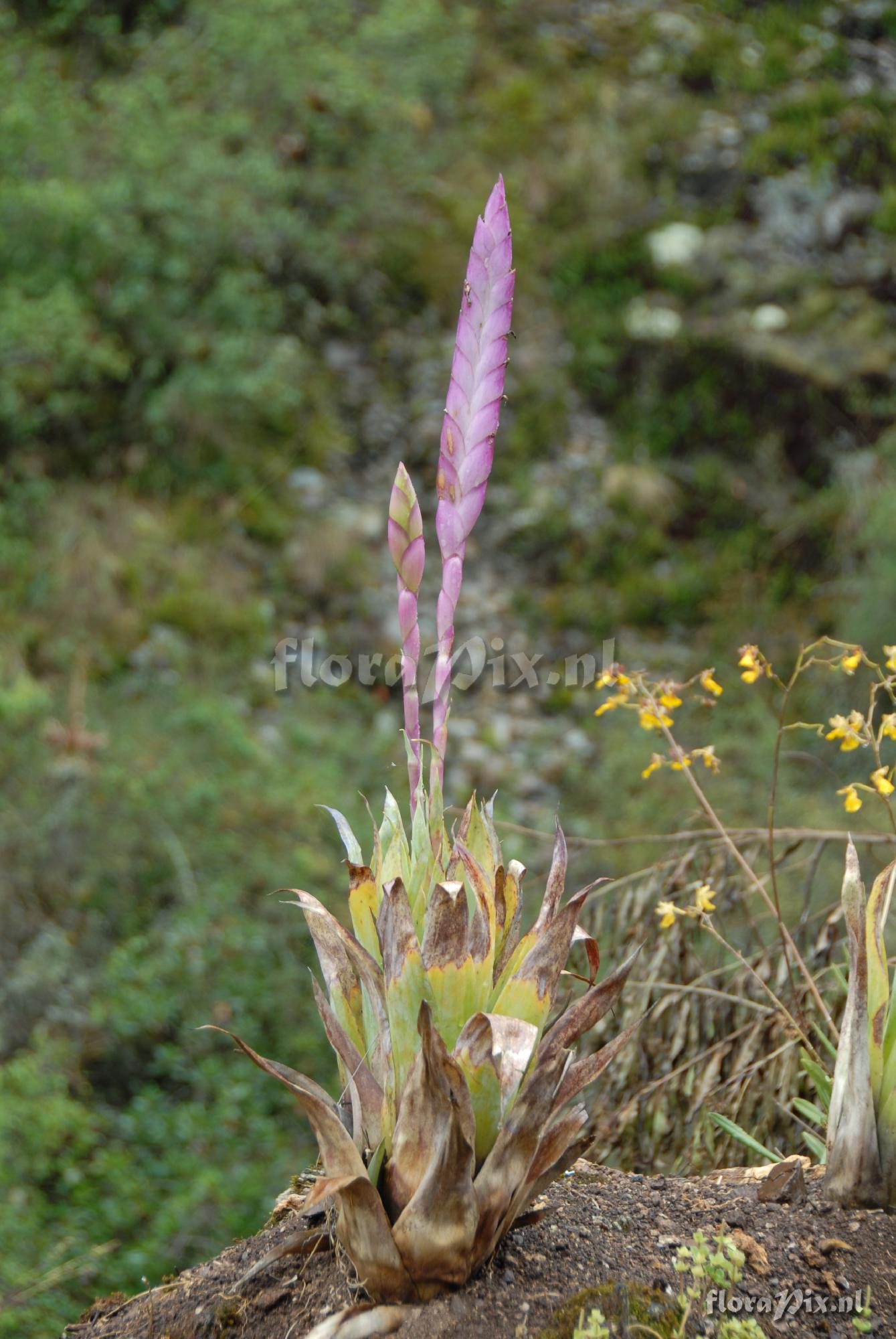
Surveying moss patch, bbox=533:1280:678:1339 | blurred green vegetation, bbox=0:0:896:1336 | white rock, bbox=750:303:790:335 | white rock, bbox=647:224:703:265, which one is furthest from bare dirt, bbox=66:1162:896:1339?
white rock, bbox=647:224:703:265

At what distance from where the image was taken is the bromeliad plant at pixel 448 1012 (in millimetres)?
1164

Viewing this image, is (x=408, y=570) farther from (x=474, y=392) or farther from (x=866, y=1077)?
(x=866, y=1077)

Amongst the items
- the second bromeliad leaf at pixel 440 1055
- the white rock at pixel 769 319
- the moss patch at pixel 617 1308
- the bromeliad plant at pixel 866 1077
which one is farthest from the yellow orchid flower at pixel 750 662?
the white rock at pixel 769 319

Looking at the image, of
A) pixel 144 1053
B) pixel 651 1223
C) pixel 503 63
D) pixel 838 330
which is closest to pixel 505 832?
pixel 144 1053

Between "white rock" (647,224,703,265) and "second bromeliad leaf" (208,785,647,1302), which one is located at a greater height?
"white rock" (647,224,703,265)

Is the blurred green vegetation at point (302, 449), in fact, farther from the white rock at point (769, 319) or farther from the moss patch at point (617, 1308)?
the moss patch at point (617, 1308)

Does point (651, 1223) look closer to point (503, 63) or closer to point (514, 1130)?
point (514, 1130)

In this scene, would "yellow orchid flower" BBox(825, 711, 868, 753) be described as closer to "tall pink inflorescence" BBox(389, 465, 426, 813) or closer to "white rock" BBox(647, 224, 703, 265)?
"tall pink inflorescence" BBox(389, 465, 426, 813)

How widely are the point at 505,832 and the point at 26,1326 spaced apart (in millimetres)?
2424

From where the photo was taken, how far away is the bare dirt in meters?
1.21

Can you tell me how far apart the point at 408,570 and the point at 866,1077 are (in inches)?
33.8

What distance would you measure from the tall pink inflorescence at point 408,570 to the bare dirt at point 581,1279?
23.2 inches

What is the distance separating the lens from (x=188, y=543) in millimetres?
5199

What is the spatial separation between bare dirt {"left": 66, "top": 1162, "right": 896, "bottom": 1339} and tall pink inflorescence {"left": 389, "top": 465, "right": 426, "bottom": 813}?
59 centimetres
